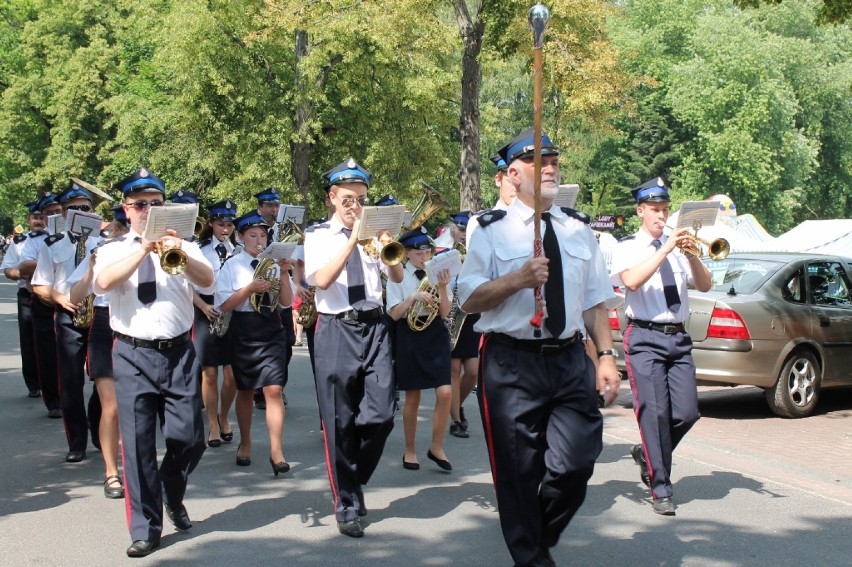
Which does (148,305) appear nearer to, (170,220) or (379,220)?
(170,220)

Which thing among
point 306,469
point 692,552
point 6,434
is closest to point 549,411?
point 692,552

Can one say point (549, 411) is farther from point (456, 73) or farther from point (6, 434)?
point (456, 73)

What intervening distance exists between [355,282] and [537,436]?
1.96 meters

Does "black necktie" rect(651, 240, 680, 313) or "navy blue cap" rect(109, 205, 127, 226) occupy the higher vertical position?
"navy blue cap" rect(109, 205, 127, 226)

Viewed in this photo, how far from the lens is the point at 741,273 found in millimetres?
11273

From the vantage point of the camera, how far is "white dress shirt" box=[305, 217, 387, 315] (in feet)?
21.4

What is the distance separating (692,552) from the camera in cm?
600

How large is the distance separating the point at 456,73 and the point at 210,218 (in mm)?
22452

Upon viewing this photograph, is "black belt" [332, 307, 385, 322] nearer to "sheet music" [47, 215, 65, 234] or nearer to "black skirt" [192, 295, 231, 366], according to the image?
"black skirt" [192, 295, 231, 366]

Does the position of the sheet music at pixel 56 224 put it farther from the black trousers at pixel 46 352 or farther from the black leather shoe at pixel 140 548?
the black leather shoe at pixel 140 548

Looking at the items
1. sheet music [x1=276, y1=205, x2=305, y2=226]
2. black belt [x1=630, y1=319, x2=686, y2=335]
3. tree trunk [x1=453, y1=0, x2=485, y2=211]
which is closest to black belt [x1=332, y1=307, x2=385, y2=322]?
black belt [x1=630, y1=319, x2=686, y2=335]

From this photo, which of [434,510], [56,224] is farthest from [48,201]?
[434,510]

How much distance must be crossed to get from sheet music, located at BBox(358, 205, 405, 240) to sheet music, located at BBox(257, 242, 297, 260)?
1.50 meters

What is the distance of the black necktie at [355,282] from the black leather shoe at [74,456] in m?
3.23
